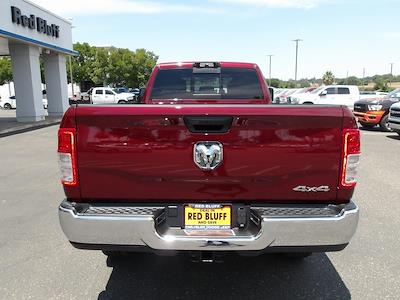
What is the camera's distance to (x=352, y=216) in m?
2.81

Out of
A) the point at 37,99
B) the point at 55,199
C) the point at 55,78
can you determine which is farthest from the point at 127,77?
the point at 55,199

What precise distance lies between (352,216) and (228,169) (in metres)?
0.92

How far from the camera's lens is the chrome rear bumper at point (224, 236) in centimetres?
275

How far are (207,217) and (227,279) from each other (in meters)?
1.01

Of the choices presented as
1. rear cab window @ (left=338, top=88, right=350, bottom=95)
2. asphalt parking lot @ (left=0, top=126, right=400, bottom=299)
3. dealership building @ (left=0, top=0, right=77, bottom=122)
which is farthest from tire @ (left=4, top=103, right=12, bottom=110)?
asphalt parking lot @ (left=0, top=126, right=400, bottom=299)

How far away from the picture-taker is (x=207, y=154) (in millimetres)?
2758

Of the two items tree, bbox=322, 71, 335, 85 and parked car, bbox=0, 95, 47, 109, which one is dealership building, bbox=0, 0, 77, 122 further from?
tree, bbox=322, 71, 335, 85

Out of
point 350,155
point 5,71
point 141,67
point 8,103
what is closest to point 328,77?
point 141,67

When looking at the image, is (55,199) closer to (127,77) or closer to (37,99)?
(37,99)

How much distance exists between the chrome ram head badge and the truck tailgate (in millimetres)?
31

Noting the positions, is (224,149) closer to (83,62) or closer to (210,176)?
(210,176)

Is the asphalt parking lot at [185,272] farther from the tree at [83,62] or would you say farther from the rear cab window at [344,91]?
the tree at [83,62]

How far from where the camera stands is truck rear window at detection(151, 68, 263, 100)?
5.14m

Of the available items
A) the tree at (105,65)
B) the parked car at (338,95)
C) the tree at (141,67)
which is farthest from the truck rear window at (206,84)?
the tree at (141,67)
